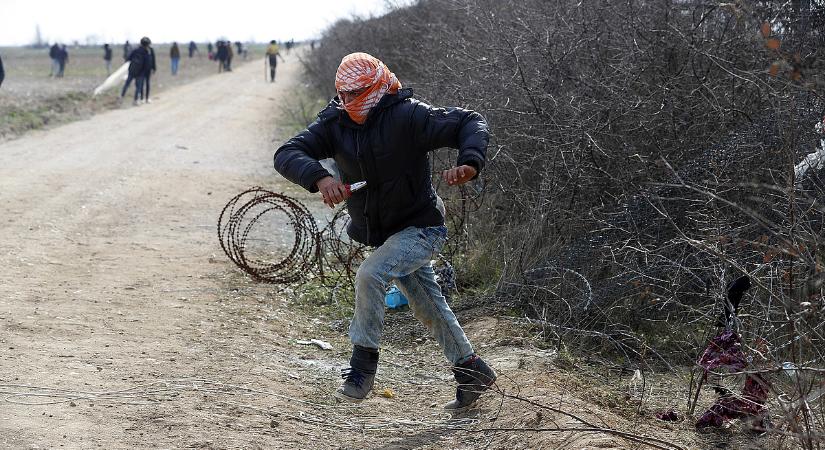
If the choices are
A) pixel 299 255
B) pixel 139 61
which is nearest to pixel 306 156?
pixel 299 255

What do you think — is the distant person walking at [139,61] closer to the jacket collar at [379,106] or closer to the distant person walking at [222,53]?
the jacket collar at [379,106]

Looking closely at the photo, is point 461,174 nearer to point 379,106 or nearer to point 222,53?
point 379,106

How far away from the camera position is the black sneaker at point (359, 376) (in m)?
5.12

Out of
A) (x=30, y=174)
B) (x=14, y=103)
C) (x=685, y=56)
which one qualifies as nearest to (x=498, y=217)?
(x=685, y=56)

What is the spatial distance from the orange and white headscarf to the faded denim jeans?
67cm

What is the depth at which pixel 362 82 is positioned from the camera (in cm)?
488

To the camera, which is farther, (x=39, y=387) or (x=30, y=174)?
(x=30, y=174)

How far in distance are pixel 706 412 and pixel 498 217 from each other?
13.2 feet

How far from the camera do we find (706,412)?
4887 mm

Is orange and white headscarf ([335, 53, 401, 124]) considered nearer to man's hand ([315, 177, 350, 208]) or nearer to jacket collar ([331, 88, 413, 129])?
jacket collar ([331, 88, 413, 129])

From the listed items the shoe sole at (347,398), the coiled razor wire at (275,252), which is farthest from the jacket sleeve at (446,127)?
the coiled razor wire at (275,252)

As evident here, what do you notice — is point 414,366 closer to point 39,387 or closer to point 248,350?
point 248,350

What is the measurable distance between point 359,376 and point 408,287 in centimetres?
54

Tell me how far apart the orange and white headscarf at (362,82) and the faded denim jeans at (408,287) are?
0.67 m
